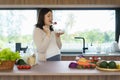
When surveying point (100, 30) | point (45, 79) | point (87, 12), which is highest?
point (87, 12)

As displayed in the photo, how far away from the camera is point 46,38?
2.30 m

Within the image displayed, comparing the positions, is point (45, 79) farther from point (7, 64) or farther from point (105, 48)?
point (105, 48)

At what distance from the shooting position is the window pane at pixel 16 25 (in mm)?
4020

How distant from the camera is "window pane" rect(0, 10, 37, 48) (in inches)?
158

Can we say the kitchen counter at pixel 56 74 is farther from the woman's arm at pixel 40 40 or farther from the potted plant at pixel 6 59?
the woman's arm at pixel 40 40

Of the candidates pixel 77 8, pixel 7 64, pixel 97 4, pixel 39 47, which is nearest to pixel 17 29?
pixel 77 8

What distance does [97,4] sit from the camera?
3637 mm

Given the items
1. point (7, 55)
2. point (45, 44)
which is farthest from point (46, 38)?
point (7, 55)

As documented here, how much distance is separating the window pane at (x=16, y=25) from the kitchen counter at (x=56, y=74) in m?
2.12

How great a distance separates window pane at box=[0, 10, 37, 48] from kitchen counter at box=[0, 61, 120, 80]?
6.96 ft

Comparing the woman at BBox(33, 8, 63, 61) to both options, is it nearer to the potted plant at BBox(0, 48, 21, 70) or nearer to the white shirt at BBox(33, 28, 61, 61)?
the white shirt at BBox(33, 28, 61, 61)

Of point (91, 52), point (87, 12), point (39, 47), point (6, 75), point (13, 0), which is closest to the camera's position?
point (6, 75)

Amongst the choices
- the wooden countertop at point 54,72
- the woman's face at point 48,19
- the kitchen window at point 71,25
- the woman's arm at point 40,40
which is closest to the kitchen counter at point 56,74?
the wooden countertop at point 54,72

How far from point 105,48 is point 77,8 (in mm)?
830
